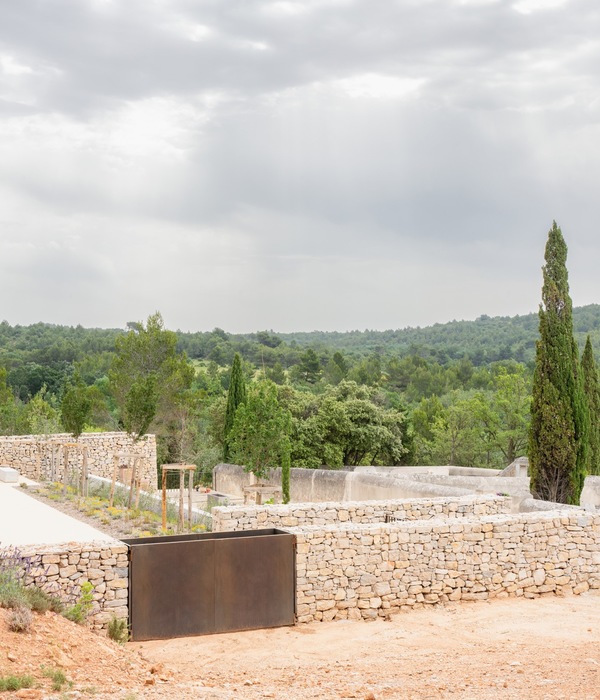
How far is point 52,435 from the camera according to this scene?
3100cm

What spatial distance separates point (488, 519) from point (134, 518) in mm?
8848

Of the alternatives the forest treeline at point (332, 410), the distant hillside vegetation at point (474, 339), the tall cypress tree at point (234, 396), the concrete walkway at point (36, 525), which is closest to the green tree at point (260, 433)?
the forest treeline at point (332, 410)

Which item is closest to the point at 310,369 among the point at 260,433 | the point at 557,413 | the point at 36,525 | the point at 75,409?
the point at 75,409

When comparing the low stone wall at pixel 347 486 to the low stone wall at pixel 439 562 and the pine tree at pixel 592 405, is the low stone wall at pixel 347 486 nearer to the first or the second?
the low stone wall at pixel 439 562

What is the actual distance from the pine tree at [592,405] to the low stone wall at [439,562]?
1332cm

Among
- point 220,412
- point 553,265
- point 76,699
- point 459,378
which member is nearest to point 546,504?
point 553,265

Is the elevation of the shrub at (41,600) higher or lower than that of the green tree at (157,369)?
lower

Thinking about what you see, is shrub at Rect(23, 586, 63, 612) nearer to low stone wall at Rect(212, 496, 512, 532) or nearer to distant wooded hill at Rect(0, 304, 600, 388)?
low stone wall at Rect(212, 496, 512, 532)

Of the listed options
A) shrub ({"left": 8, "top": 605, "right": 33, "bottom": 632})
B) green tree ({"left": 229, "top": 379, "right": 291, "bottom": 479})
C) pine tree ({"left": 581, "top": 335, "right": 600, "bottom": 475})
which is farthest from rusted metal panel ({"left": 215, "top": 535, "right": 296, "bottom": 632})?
pine tree ({"left": 581, "top": 335, "right": 600, "bottom": 475})

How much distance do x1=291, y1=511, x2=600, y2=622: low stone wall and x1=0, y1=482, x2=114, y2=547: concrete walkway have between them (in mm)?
4000

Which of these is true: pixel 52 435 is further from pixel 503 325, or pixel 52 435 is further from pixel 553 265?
pixel 503 325

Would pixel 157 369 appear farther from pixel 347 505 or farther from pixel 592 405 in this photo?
pixel 347 505

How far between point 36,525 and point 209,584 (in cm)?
701

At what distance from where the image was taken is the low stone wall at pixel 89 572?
12.0 metres
